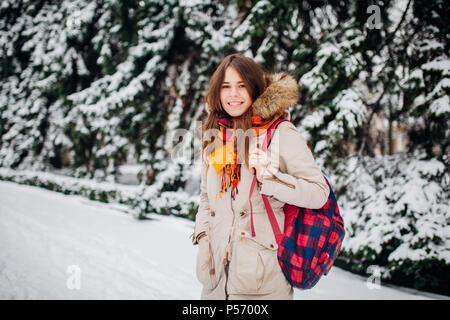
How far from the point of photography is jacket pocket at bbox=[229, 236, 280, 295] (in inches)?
43.5

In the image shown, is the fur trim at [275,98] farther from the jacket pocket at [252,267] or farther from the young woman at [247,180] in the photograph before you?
Result: the jacket pocket at [252,267]

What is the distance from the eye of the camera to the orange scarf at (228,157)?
1248 mm

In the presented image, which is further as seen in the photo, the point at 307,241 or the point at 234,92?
the point at 234,92

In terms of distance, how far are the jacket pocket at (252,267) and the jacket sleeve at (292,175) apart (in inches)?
10.6

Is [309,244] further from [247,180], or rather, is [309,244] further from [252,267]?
[247,180]

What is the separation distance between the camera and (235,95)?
1.29m

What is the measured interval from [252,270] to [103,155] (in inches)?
350

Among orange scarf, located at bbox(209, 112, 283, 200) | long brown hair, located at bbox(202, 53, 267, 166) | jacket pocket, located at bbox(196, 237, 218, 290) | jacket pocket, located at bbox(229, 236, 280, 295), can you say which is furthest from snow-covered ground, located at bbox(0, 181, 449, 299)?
long brown hair, located at bbox(202, 53, 267, 166)

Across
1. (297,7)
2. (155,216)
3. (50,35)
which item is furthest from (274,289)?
(50,35)

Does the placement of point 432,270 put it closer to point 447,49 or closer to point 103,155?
point 447,49

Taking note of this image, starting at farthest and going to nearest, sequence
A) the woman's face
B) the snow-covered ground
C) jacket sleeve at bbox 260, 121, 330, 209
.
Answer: the snow-covered ground
the woman's face
jacket sleeve at bbox 260, 121, 330, 209

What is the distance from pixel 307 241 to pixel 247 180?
406mm

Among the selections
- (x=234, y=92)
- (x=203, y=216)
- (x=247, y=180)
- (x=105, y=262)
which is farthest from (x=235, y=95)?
(x=105, y=262)

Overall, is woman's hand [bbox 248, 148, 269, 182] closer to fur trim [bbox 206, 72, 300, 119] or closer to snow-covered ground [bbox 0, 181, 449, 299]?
fur trim [bbox 206, 72, 300, 119]
